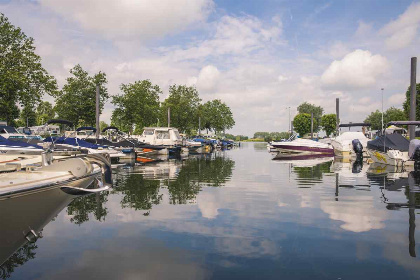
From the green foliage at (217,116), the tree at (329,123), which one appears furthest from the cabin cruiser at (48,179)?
the tree at (329,123)

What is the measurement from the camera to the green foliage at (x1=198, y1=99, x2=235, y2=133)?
89219mm

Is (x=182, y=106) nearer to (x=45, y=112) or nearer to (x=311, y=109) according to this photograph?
(x=45, y=112)

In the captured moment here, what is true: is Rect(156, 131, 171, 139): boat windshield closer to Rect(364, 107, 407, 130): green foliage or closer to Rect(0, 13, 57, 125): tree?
Rect(0, 13, 57, 125): tree

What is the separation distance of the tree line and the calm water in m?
25.4

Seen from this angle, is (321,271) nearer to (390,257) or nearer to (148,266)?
(390,257)

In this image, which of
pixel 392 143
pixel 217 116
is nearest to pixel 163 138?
pixel 392 143

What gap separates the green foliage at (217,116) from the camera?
293ft

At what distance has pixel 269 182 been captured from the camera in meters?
14.0

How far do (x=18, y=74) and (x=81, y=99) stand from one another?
62.8 feet

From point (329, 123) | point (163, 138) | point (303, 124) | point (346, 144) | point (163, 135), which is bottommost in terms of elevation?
point (346, 144)

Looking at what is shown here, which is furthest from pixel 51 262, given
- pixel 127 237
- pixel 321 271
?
pixel 321 271

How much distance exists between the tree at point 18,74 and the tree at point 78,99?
53.9 ft

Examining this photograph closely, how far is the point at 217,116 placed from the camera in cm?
9119

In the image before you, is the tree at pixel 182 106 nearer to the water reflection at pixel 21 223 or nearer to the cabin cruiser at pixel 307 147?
the cabin cruiser at pixel 307 147
